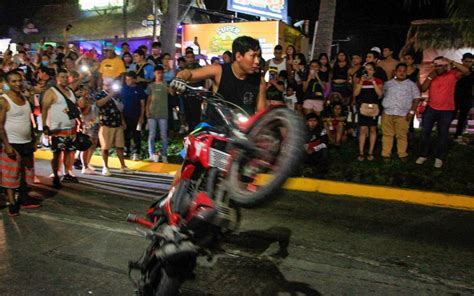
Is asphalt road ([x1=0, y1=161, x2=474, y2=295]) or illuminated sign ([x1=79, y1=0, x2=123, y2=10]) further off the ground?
illuminated sign ([x1=79, y1=0, x2=123, y2=10])

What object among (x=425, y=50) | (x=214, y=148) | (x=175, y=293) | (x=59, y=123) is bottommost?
(x=175, y=293)

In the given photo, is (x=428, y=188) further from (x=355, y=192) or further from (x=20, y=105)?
(x=20, y=105)

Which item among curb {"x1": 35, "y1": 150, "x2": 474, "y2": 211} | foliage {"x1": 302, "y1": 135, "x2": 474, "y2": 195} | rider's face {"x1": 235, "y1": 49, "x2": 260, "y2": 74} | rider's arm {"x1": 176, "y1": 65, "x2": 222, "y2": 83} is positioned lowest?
curb {"x1": 35, "y1": 150, "x2": 474, "y2": 211}

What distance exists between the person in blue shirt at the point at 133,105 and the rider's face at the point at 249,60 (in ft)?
23.2

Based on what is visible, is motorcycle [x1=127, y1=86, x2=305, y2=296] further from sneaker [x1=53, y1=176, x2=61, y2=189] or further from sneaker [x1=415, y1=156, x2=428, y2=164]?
sneaker [x1=415, y1=156, x2=428, y2=164]

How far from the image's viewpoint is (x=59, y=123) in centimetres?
768

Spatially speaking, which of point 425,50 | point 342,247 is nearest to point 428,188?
point 342,247

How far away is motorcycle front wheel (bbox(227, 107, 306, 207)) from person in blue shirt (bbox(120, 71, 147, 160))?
797 centimetres

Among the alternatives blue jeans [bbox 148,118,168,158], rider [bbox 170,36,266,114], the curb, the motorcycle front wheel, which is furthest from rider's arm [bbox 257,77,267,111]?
blue jeans [bbox 148,118,168,158]

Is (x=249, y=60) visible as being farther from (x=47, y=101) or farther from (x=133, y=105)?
(x=133, y=105)

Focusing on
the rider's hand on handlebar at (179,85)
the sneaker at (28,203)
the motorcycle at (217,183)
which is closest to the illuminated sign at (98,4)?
the sneaker at (28,203)

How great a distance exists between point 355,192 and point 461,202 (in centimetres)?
171

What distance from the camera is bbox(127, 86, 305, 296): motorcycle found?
2777 millimetres

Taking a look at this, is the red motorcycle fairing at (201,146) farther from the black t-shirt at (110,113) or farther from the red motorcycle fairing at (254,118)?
the black t-shirt at (110,113)
